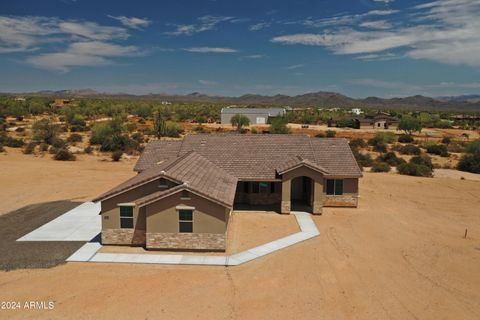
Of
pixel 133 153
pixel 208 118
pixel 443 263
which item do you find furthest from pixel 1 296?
pixel 208 118

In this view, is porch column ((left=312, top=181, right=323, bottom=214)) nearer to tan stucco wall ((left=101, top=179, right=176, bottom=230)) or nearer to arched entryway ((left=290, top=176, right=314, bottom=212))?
arched entryway ((left=290, top=176, right=314, bottom=212))

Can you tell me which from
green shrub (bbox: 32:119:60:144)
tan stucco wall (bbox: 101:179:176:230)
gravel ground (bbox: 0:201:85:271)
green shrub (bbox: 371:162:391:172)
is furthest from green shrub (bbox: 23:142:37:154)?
green shrub (bbox: 371:162:391:172)

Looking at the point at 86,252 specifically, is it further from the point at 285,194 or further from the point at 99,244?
the point at 285,194

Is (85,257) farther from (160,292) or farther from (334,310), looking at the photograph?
(334,310)

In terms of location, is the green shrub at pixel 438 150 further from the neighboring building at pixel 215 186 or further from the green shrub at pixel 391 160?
the neighboring building at pixel 215 186

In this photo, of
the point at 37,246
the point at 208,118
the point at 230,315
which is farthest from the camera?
the point at 208,118
